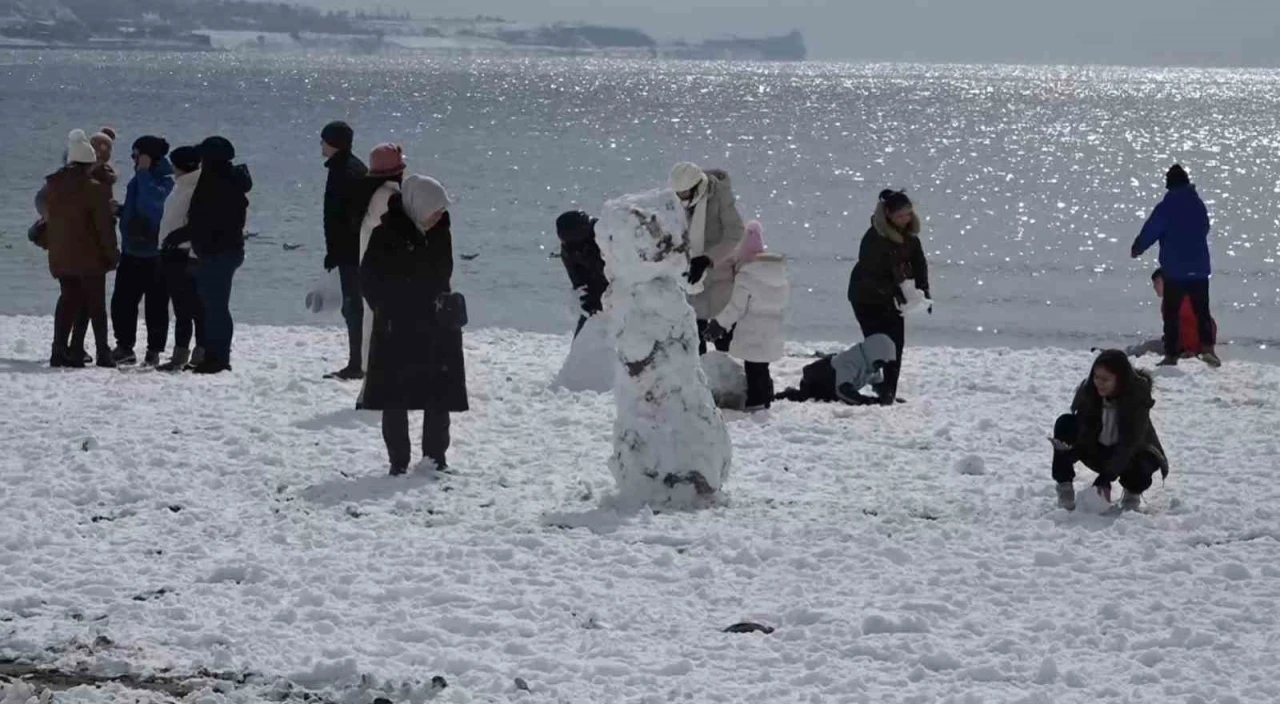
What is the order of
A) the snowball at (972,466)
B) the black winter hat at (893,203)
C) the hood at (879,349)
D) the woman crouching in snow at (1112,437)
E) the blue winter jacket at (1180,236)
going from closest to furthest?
1. the woman crouching in snow at (1112,437)
2. the snowball at (972,466)
3. the black winter hat at (893,203)
4. the hood at (879,349)
5. the blue winter jacket at (1180,236)

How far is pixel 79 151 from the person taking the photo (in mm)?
12156

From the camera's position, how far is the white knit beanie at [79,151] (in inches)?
478

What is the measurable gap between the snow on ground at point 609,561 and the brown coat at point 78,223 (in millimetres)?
1473

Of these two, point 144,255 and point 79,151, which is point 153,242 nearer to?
point 144,255

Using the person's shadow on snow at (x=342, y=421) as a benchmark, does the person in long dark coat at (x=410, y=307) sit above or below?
above

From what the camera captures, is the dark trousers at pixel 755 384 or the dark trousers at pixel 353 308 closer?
the dark trousers at pixel 755 384

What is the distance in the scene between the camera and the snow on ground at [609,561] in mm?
6320

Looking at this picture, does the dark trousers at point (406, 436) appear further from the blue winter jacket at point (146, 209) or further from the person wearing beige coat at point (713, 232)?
the blue winter jacket at point (146, 209)

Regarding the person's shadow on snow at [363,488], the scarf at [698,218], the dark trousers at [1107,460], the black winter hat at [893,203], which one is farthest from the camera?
the black winter hat at [893,203]

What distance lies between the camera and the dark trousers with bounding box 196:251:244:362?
39.7 ft

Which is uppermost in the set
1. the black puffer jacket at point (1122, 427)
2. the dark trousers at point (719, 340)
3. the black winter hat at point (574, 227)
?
the black winter hat at point (574, 227)

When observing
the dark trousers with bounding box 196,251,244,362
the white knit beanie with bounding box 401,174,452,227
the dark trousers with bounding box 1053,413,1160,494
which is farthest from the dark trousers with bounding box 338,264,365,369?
the dark trousers with bounding box 1053,413,1160,494

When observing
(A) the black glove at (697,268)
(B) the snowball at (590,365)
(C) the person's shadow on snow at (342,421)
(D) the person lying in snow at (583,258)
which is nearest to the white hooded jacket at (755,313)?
(D) the person lying in snow at (583,258)

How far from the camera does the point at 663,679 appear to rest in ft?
20.5
